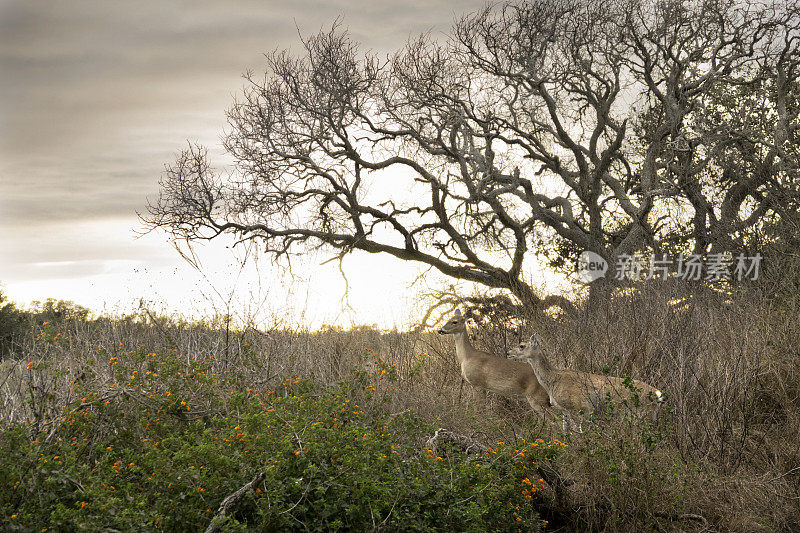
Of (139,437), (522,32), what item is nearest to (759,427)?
(139,437)

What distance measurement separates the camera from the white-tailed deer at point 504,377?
957cm

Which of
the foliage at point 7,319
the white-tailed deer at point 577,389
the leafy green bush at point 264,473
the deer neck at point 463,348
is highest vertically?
the foliage at point 7,319

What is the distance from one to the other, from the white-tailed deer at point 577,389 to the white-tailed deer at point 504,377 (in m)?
0.36

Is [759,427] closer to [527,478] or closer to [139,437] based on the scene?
[527,478]

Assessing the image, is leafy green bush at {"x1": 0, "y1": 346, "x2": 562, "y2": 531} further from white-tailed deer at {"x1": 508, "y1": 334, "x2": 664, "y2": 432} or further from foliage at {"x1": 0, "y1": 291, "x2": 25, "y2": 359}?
foliage at {"x1": 0, "y1": 291, "x2": 25, "y2": 359}

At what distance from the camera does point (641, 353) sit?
987cm

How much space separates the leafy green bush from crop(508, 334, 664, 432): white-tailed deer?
5.25 ft

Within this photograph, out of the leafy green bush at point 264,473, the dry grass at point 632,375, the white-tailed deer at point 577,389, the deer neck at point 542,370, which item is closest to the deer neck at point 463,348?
the dry grass at point 632,375

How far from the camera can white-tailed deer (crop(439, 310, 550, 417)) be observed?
957cm

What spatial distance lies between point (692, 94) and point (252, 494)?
64.5ft

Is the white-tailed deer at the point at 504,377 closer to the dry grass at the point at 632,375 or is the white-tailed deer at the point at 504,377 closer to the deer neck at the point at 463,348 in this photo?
the deer neck at the point at 463,348

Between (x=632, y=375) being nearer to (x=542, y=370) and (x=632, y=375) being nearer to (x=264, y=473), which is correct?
(x=542, y=370)

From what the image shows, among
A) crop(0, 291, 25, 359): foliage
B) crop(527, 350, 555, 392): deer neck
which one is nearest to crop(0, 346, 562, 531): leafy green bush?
crop(527, 350, 555, 392): deer neck

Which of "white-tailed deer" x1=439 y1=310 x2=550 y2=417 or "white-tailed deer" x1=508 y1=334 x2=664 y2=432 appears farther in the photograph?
"white-tailed deer" x1=439 y1=310 x2=550 y2=417
